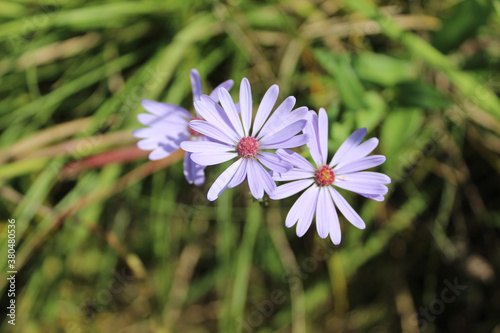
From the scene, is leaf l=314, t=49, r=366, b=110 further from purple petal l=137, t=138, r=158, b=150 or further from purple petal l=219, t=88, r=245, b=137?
purple petal l=137, t=138, r=158, b=150

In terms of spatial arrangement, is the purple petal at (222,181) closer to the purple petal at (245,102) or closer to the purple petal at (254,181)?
the purple petal at (254,181)

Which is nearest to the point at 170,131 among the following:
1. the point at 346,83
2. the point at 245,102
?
the point at 245,102

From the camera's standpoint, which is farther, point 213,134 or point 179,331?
point 179,331

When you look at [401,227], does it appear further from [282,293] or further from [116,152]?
[116,152]

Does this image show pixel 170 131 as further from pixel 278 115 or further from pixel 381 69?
pixel 381 69

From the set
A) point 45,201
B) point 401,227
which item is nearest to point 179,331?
point 45,201

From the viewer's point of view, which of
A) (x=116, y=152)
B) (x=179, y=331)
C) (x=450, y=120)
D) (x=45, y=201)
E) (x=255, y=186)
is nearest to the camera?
(x=255, y=186)

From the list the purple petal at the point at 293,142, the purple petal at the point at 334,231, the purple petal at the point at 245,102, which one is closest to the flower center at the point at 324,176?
the purple petal at the point at 334,231

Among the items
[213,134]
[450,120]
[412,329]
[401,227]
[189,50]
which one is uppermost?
[189,50]
